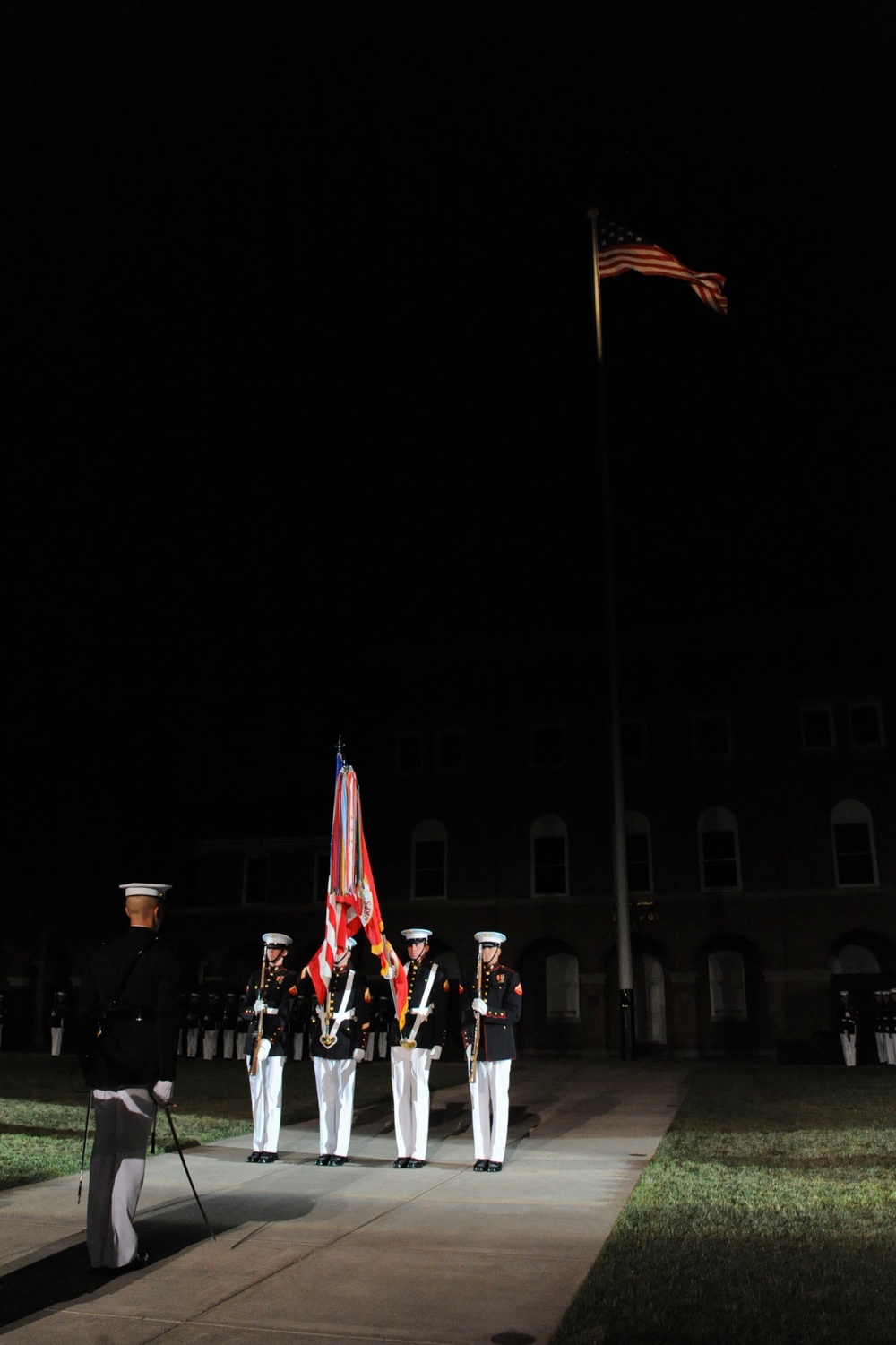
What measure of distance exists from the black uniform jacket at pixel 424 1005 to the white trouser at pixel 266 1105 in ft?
3.97

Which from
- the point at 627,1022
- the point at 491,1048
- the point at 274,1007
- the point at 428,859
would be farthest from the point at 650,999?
the point at 491,1048

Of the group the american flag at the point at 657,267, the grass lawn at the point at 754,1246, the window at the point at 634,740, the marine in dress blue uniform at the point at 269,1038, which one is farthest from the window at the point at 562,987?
the marine in dress blue uniform at the point at 269,1038

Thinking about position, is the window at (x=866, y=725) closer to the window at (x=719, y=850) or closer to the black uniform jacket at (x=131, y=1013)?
the window at (x=719, y=850)

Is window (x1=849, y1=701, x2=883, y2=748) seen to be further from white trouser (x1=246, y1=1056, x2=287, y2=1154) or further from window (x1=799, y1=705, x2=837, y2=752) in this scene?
white trouser (x1=246, y1=1056, x2=287, y2=1154)

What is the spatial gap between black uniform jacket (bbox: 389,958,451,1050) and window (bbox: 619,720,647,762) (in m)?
26.5

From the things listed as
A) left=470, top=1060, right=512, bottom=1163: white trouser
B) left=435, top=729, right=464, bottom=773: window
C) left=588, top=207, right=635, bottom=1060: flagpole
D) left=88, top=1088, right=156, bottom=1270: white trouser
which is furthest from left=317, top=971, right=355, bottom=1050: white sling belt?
left=435, top=729, right=464, bottom=773: window

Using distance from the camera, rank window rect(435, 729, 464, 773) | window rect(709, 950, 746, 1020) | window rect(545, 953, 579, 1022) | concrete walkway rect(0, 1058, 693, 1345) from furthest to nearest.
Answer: window rect(435, 729, 464, 773)
window rect(545, 953, 579, 1022)
window rect(709, 950, 746, 1020)
concrete walkway rect(0, 1058, 693, 1345)

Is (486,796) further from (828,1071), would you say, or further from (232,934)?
(828,1071)

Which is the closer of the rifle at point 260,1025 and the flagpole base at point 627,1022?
the rifle at point 260,1025

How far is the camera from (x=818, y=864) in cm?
3516

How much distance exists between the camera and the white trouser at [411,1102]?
1105 cm

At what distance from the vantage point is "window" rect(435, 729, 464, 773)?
39531 mm

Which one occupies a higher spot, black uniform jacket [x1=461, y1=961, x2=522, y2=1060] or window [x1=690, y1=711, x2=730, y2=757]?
window [x1=690, y1=711, x2=730, y2=757]

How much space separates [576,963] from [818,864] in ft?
27.4
